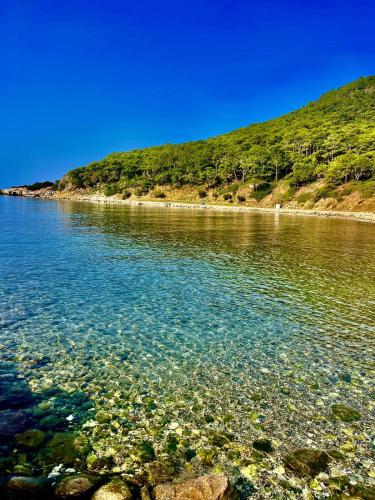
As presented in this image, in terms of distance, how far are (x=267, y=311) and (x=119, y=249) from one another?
626 inches

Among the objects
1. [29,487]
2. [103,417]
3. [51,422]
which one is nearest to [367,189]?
[103,417]

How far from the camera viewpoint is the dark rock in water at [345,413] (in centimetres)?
751

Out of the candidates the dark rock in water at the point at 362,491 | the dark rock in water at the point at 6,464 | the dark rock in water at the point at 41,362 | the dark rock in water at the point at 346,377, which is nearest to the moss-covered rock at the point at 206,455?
the dark rock in water at the point at 362,491

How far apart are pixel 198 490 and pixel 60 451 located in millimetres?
2608

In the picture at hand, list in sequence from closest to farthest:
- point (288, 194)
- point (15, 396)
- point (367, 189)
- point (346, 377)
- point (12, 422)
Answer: point (12, 422) → point (15, 396) → point (346, 377) → point (367, 189) → point (288, 194)

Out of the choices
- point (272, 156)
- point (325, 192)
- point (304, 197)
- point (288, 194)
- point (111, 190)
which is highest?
point (272, 156)

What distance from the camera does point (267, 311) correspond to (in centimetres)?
1433

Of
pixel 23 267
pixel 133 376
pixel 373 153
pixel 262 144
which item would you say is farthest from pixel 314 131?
pixel 133 376

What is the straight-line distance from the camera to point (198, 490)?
5180 millimetres

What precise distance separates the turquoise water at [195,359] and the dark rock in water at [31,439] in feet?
0.67

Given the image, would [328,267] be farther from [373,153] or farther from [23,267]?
[373,153]

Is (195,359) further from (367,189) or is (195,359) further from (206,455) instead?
(367,189)

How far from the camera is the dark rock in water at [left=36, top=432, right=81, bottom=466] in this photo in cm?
604

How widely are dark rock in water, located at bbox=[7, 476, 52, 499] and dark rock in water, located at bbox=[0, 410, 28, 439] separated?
4.05 ft
